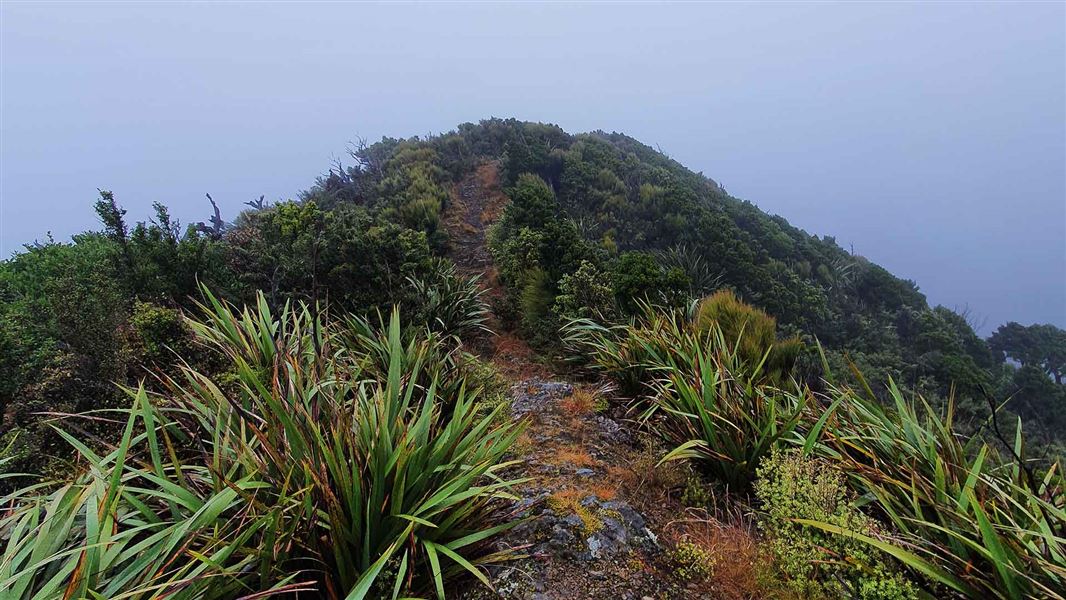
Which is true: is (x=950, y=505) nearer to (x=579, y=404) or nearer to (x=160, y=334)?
(x=579, y=404)

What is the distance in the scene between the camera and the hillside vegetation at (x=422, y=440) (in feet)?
6.28

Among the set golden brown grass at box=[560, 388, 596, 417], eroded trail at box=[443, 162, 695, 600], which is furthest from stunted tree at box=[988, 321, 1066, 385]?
eroded trail at box=[443, 162, 695, 600]

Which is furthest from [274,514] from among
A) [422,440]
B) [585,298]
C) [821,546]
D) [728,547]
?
[585,298]

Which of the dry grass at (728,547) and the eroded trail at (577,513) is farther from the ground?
the eroded trail at (577,513)

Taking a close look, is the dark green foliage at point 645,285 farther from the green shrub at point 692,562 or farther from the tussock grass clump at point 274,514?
the tussock grass clump at point 274,514

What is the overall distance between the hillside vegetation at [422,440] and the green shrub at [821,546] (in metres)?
0.02

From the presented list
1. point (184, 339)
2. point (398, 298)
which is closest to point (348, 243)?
point (398, 298)

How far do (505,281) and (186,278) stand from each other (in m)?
5.07

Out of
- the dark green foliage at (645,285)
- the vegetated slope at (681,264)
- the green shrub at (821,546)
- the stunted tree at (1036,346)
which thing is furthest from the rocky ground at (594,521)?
the stunted tree at (1036,346)

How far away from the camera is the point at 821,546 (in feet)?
7.33

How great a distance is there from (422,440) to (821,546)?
2.06m

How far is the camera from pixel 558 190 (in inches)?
616

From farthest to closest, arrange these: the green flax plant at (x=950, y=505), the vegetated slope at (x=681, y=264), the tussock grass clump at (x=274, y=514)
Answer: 1. the vegetated slope at (x=681, y=264)
2. the green flax plant at (x=950, y=505)
3. the tussock grass clump at (x=274, y=514)

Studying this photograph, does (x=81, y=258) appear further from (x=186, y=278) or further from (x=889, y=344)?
(x=889, y=344)
